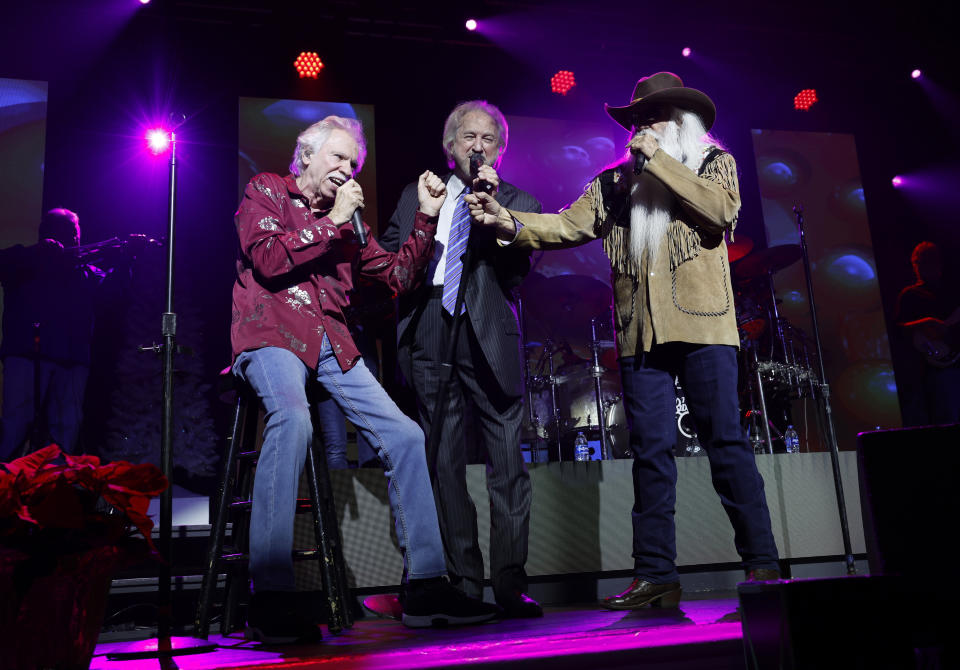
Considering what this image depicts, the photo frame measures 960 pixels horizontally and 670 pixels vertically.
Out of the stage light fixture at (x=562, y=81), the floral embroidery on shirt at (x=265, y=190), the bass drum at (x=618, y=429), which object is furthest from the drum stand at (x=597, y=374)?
the floral embroidery on shirt at (x=265, y=190)

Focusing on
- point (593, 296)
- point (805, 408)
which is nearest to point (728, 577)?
point (593, 296)

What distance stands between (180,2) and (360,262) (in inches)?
178

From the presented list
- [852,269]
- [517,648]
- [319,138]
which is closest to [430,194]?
[319,138]

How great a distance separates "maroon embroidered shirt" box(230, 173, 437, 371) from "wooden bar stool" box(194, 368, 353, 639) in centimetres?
22

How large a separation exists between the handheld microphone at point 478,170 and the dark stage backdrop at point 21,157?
4586mm

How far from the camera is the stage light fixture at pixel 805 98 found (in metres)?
7.50

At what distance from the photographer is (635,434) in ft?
8.54

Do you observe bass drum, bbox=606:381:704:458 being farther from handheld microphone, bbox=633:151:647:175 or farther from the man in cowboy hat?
handheld microphone, bbox=633:151:647:175

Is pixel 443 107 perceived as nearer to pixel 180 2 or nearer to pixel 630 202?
pixel 180 2

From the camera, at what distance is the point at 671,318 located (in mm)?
2531

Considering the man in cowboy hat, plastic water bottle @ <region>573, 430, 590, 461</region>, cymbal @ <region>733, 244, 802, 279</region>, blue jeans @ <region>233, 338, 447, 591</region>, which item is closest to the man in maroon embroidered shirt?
blue jeans @ <region>233, 338, 447, 591</region>

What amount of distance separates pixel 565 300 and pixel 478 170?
3481mm

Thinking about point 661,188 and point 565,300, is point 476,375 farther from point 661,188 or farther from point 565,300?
point 565,300

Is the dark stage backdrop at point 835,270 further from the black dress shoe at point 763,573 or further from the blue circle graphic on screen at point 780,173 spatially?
the black dress shoe at point 763,573
